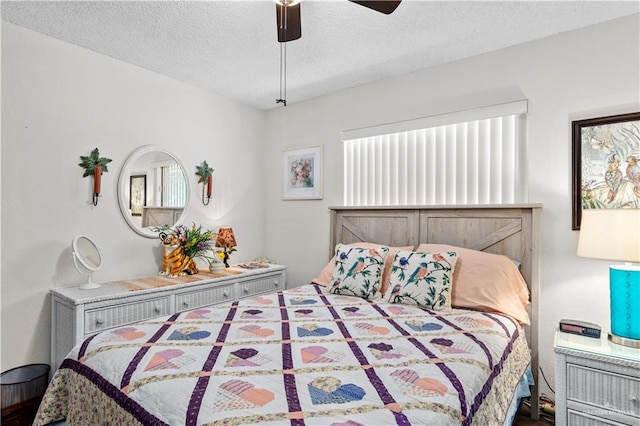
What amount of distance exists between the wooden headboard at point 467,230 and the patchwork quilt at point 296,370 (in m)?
0.46

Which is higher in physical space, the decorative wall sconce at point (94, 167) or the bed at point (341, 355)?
the decorative wall sconce at point (94, 167)

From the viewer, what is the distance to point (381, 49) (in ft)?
8.72

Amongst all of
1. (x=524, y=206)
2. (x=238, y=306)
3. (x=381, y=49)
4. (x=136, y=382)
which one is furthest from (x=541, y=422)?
(x=381, y=49)

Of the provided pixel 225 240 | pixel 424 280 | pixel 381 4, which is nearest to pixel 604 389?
pixel 424 280

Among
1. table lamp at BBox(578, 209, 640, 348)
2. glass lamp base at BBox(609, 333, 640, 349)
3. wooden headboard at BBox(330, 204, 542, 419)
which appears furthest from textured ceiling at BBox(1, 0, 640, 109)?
glass lamp base at BBox(609, 333, 640, 349)

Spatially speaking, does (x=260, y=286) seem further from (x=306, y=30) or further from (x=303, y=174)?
(x=306, y=30)

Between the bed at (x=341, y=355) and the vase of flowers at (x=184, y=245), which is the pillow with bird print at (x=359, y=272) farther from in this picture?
the vase of flowers at (x=184, y=245)

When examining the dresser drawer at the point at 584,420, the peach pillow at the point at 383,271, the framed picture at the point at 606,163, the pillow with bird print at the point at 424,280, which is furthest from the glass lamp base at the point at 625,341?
the peach pillow at the point at 383,271

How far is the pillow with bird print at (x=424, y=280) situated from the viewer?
7.47ft

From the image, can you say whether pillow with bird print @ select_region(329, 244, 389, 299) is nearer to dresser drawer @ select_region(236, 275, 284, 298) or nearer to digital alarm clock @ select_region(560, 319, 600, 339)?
dresser drawer @ select_region(236, 275, 284, 298)

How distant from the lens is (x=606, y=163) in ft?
7.36

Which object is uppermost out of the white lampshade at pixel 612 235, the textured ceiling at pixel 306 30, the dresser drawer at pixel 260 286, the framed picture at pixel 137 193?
the textured ceiling at pixel 306 30

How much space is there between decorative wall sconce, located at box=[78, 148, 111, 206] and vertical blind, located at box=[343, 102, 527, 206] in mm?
2128

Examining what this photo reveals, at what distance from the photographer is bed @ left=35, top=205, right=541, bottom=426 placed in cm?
117
